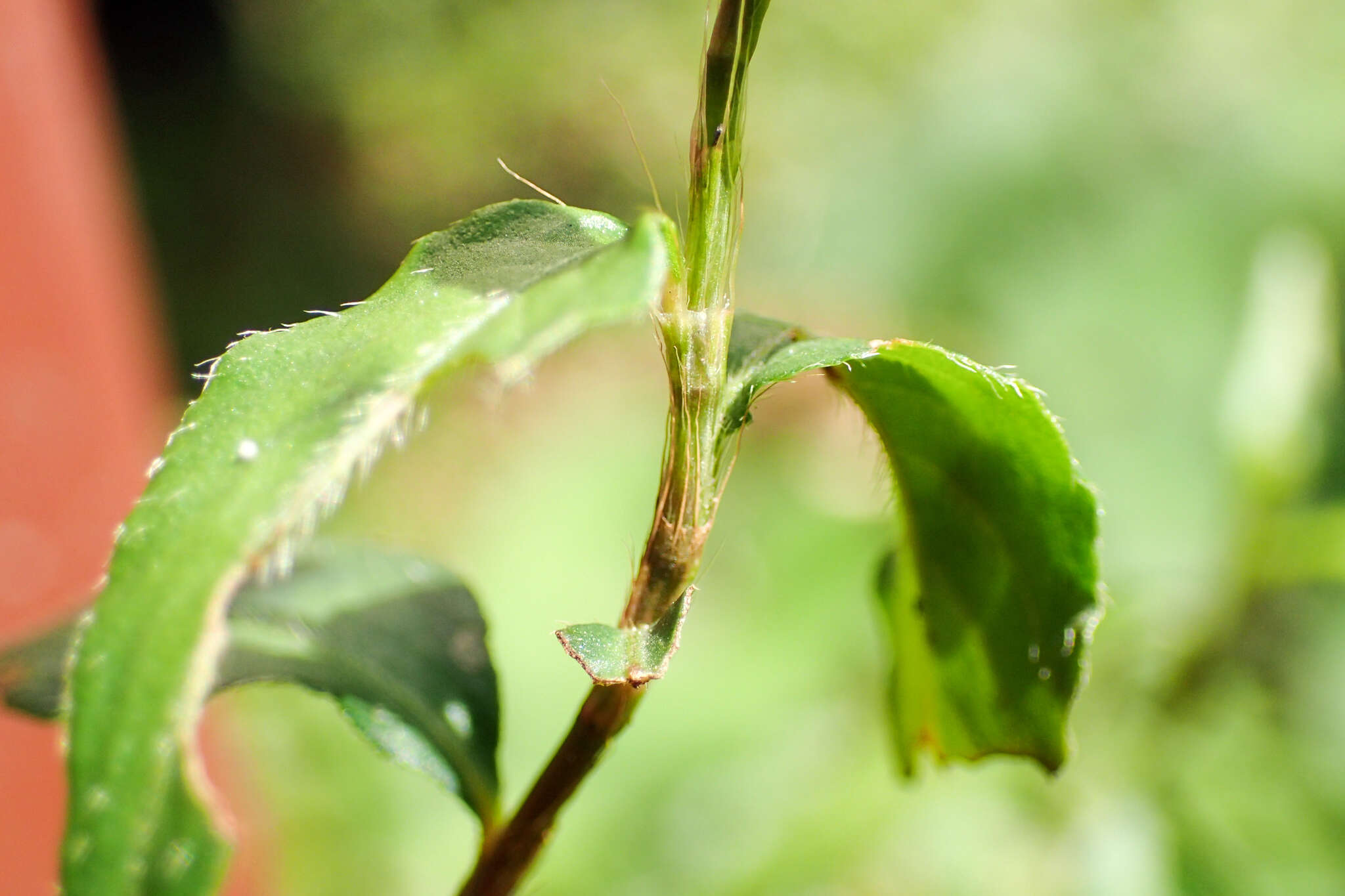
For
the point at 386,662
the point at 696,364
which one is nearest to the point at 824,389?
the point at 386,662

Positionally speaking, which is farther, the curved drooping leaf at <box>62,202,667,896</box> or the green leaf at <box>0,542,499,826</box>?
the green leaf at <box>0,542,499,826</box>

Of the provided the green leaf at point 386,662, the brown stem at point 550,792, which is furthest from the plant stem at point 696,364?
the green leaf at point 386,662

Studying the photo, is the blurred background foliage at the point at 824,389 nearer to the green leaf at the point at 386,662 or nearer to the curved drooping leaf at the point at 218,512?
the curved drooping leaf at the point at 218,512

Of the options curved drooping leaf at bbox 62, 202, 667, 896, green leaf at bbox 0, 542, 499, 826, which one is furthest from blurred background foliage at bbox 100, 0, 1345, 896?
green leaf at bbox 0, 542, 499, 826

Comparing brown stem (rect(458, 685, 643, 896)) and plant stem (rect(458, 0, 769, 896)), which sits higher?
plant stem (rect(458, 0, 769, 896))

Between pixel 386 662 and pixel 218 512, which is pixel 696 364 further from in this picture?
pixel 386 662

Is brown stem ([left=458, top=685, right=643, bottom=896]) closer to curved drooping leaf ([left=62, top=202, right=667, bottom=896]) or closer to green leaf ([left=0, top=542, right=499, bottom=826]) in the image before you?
green leaf ([left=0, top=542, right=499, bottom=826])
